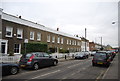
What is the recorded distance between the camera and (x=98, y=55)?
13562 mm

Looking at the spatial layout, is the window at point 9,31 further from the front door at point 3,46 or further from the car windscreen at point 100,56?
the car windscreen at point 100,56

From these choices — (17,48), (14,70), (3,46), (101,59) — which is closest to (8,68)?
(14,70)

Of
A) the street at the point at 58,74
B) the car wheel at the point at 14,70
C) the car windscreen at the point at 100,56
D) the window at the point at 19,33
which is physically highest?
the window at the point at 19,33

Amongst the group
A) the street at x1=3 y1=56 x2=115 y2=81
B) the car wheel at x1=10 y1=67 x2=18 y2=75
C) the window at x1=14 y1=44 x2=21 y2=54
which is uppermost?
the window at x1=14 y1=44 x2=21 y2=54

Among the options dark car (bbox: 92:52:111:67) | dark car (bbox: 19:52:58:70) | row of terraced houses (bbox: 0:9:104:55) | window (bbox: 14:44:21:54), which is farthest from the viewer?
window (bbox: 14:44:21:54)

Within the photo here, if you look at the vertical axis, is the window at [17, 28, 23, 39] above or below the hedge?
above

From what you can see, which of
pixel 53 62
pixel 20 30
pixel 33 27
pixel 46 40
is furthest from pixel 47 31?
pixel 53 62

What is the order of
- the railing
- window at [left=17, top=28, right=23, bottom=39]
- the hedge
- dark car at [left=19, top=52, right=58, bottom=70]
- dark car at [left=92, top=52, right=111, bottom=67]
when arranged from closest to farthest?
dark car at [left=19, top=52, right=58, bottom=70] → dark car at [left=92, top=52, right=111, bottom=67] → the railing → window at [left=17, top=28, right=23, bottom=39] → the hedge

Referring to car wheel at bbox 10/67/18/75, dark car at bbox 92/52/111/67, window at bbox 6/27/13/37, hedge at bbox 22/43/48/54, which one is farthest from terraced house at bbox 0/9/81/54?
dark car at bbox 92/52/111/67

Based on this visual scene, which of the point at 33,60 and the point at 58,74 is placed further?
the point at 33,60

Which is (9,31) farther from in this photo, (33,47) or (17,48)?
(33,47)

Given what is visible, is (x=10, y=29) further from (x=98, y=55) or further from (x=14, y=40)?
(x=98, y=55)

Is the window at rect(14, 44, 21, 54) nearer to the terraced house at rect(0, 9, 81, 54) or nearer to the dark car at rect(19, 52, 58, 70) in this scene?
the terraced house at rect(0, 9, 81, 54)

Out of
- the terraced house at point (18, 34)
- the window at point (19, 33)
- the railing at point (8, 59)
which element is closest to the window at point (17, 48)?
the terraced house at point (18, 34)
